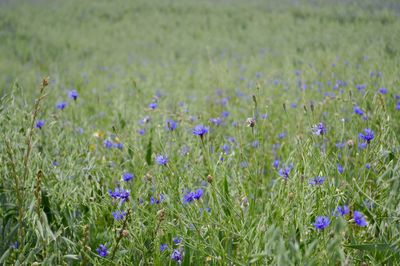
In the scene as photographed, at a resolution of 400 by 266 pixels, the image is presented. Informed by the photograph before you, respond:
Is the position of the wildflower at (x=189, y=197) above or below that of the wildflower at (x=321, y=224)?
below

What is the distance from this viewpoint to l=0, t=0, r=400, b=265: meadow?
4.22 ft

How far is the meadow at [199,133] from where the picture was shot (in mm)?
1287

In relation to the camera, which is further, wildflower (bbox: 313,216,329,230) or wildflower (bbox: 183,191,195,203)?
wildflower (bbox: 183,191,195,203)

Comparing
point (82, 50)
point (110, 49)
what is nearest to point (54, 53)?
point (82, 50)

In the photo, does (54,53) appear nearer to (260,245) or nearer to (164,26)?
(164,26)

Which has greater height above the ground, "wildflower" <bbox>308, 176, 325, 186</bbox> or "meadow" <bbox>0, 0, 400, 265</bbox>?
"wildflower" <bbox>308, 176, 325, 186</bbox>

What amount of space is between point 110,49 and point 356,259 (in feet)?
30.4

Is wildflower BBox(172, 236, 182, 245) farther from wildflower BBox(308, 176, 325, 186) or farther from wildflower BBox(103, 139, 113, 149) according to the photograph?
wildflower BBox(103, 139, 113, 149)

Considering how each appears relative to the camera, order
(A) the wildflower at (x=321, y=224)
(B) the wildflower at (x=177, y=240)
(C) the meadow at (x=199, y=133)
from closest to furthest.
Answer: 1. (A) the wildflower at (x=321, y=224)
2. (C) the meadow at (x=199, y=133)
3. (B) the wildflower at (x=177, y=240)

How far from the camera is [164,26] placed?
11891 mm

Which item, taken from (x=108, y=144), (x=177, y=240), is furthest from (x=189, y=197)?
(x=108, y=144)

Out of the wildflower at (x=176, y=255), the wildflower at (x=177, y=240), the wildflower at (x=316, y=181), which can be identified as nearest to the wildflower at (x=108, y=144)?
the wildflower at (x=177, y=240)

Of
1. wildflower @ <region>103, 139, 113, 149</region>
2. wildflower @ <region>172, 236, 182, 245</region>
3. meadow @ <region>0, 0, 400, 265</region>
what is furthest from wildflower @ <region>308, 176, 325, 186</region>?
wildflower @ <region>103, 139, 113, 149</region>

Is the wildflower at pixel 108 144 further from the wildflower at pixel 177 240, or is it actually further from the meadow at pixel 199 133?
the wildflower at pixel 177 240
